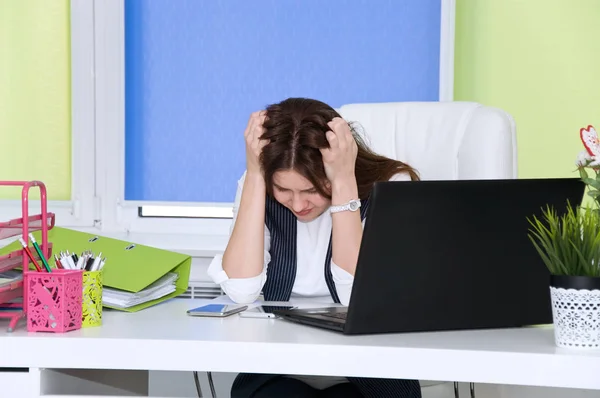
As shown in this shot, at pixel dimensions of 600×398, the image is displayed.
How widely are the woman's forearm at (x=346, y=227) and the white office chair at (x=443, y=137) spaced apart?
33 centimetres

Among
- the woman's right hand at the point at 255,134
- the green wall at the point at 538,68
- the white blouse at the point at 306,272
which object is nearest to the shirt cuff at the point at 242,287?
the white blouse at the point at 306,272

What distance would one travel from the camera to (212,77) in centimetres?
281

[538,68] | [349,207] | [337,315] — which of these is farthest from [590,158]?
[538,68]

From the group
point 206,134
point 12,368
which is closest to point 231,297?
point 12,368

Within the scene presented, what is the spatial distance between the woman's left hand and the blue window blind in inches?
45.5

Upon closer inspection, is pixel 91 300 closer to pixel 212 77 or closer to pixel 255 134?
pixel 255 134

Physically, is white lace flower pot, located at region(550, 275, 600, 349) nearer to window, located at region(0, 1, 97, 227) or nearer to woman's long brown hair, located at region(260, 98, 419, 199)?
woman's long brown hair, located at region(260, 98, 419, 199)

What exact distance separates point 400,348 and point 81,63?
208 cm

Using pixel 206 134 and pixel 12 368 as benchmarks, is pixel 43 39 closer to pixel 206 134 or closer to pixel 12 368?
pixel 206 134

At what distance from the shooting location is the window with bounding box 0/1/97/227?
284cm

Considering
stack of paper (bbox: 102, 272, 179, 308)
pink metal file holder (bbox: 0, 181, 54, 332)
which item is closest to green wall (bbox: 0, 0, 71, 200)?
Result: stack of paper (bbox: 102, 272, 179, 308)

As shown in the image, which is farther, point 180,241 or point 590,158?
point 180,241

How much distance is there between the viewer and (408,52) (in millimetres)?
2742

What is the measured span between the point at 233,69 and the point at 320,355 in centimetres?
187
